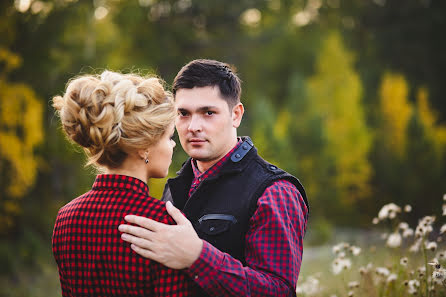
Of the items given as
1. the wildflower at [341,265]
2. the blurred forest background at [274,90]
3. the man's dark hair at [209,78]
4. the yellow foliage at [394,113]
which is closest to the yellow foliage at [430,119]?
the blurred forest background at [274,90]

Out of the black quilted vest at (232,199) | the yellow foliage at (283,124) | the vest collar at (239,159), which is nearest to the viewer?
the black quilted vest at (232,199)

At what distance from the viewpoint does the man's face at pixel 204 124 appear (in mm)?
2865

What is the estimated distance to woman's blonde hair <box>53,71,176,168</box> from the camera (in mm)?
2049

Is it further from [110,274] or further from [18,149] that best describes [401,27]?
[110,274]

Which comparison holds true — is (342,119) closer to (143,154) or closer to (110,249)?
(143,154)

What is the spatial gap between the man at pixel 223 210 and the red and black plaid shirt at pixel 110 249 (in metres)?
0.06

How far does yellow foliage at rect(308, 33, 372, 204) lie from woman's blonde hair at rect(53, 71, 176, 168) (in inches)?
918

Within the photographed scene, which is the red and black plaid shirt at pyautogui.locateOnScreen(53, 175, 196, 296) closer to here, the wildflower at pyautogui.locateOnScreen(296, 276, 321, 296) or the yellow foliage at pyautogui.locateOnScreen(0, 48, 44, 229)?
the wildflower at pyautogui.locateOnScreen(296, 276, 321, 296)

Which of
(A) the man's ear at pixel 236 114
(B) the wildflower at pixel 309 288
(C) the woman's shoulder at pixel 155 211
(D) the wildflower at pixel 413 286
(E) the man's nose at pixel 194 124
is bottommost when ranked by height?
(C) the woman's shoulder at pixel 155 211

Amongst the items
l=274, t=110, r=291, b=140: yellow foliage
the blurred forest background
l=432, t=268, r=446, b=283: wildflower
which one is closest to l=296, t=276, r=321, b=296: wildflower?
l=432, t=268, r=446, b=283: wildflower

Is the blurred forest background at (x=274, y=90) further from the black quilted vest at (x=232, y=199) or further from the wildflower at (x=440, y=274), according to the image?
the wildflower at (x=440, y=274)

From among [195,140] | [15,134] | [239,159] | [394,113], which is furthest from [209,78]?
[394,113]

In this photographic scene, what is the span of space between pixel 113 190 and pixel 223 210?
2.05 ft

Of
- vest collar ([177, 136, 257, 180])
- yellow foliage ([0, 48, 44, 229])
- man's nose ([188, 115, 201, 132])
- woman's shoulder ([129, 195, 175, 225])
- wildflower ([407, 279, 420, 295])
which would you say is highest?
yellow foliage ([0, 48, 44, 229])
